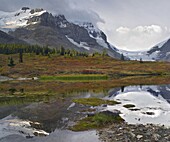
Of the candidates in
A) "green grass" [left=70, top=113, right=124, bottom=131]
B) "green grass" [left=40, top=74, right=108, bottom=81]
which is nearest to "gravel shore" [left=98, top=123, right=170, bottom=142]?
"green grass" [left=70, top=113, right=124, bottom=131]

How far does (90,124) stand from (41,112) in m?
15.3

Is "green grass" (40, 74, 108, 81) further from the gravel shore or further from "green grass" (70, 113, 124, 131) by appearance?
the gravel shore

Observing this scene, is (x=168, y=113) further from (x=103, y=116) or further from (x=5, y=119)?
(x=5, y=119)

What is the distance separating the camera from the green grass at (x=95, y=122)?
143 feet

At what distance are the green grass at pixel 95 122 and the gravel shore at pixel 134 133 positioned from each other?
8.27 ft

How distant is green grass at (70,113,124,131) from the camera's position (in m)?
43.7

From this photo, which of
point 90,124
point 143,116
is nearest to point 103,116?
point 90,124

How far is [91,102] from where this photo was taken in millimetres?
69438

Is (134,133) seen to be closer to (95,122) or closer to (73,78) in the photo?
(95,122)

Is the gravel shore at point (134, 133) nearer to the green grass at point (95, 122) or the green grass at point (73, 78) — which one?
the green grass at point (95, 122)

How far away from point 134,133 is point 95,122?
9131 mm

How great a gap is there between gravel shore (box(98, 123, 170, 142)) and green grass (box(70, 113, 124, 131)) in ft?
8.27

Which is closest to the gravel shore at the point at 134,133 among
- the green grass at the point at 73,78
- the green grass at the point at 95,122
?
the green grass at the point at 95,122

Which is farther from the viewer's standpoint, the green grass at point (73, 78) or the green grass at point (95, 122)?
the green grass at point (73, 78)
